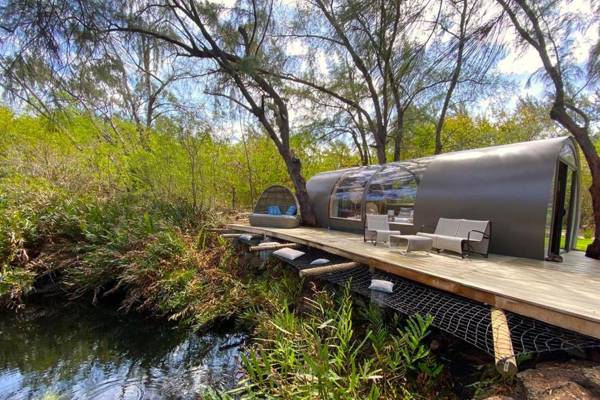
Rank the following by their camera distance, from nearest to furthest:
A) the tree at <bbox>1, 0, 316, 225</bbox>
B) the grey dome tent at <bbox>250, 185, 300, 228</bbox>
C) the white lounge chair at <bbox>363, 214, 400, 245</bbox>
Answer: the tree at <bbox>1, 0, 316, 225</bbox> < the white lounge chair at <bbox>363, 214, 400, 245</bbox> < the grey dome tent at <bbox>250, 185, 300, 228</bbox>

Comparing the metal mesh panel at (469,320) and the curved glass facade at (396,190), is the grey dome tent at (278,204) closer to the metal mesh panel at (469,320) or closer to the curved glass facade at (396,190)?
the curved glass facade at (396,190)

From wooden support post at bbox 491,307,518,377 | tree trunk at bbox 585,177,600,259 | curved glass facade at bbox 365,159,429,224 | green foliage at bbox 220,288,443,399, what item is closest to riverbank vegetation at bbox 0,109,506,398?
green foliage at bbox 220,288,443,399

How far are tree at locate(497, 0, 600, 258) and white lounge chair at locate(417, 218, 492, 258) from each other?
101 inches

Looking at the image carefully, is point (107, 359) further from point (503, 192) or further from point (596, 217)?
point (596, 217)

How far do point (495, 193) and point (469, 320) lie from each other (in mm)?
3049

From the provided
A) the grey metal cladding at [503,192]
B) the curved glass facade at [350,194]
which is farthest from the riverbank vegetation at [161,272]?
the curved glass facade at [350,194]

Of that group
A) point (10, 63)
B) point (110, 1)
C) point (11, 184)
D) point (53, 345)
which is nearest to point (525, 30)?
point (110, 1)

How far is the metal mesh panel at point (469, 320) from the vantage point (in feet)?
8.32

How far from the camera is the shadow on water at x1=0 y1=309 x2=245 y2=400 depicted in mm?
3840

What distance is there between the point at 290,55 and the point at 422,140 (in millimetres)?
6966

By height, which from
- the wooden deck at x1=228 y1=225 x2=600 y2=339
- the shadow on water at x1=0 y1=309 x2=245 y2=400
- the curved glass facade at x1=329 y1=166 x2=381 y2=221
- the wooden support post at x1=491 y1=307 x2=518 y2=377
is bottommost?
the shadow on water at x1=0 y1=309 x2=245 y2=400

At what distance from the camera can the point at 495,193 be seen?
514 centimetres

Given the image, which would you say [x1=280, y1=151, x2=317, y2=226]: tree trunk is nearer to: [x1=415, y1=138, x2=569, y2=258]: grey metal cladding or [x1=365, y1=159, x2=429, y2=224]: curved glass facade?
[x1=365, y1=159, x2=429, y2=224]: curved glass facade

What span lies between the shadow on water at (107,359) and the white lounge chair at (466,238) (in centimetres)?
373
